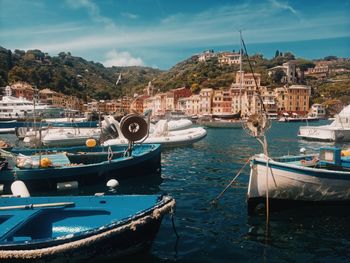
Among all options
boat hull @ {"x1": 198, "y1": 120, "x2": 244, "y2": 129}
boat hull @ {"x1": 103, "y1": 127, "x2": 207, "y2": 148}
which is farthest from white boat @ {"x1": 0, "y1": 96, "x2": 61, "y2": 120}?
boat hull @ {"x1": 103, "y1": 127, "x2": 207, "y2": 148}

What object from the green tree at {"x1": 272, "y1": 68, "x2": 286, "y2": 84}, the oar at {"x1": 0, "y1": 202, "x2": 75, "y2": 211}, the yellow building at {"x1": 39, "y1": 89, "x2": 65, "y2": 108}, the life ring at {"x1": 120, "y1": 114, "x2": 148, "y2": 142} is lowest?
the oar at {"x1": 0, "y1": 202, "x2": 75, "y2": 211}

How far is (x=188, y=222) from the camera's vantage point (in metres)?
12.2

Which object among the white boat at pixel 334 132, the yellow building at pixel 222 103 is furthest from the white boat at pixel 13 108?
the yellow building at pixel 222 103

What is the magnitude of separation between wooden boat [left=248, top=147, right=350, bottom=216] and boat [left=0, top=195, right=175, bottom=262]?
4.51 metres

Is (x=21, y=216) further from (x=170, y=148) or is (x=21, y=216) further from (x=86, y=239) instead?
(x=170, y=148)

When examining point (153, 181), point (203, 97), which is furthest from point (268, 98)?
point (153, 181)

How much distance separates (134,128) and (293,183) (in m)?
9.92

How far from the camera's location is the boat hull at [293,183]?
12.5 meters

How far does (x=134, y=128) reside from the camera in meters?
19.7

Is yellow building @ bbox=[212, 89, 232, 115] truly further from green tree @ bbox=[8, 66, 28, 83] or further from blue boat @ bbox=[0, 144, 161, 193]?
blue boat @ bbox=[0, 144, 161, 193]

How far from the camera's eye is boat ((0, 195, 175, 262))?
7.25 metres

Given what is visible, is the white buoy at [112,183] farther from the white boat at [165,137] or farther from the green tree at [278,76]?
the green tree at [278,76]

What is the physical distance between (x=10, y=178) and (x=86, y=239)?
32.8ft

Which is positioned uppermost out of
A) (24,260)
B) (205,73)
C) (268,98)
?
(205,73)
